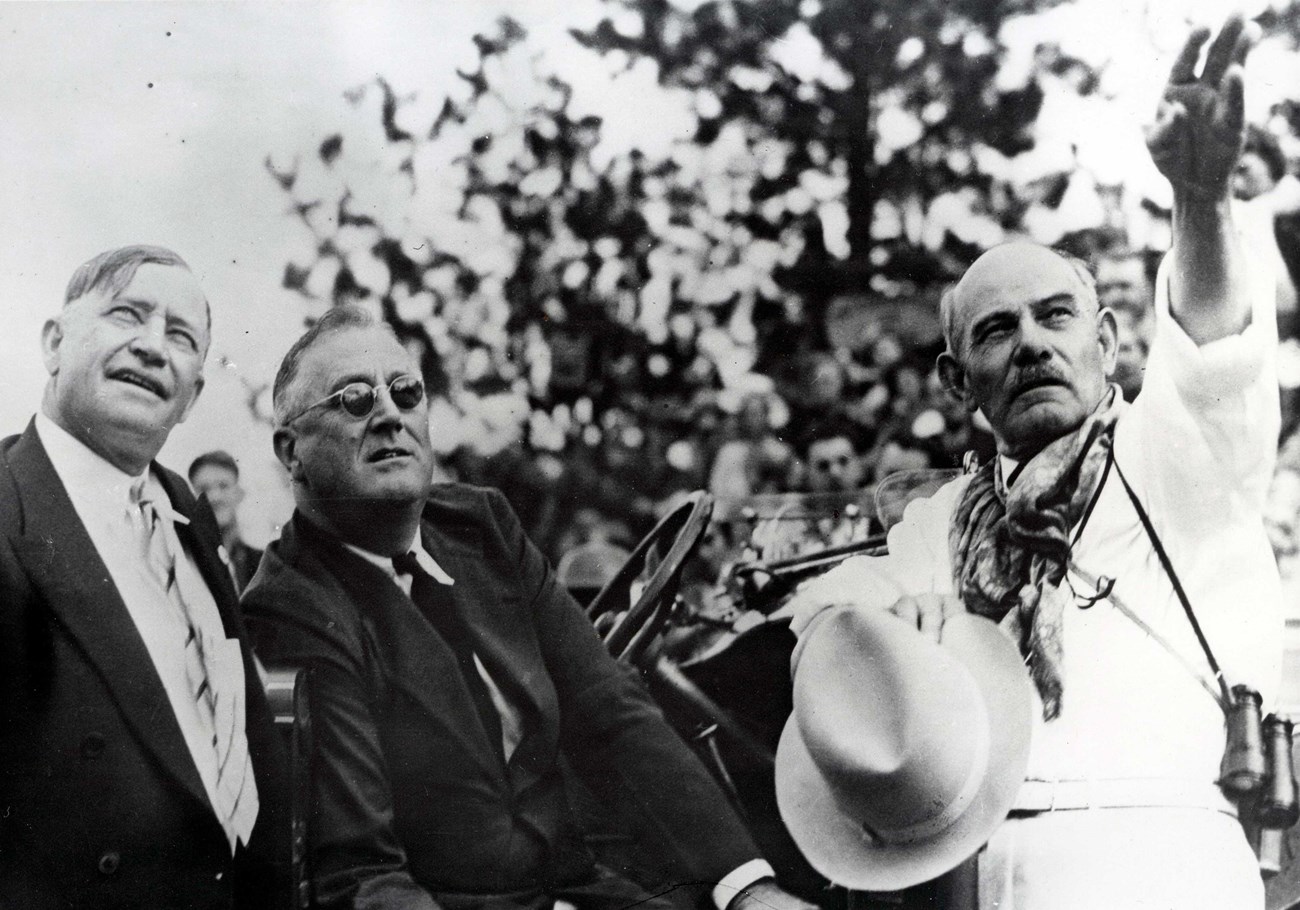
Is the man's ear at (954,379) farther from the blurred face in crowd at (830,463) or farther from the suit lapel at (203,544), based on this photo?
the suit lapel at (203,544)

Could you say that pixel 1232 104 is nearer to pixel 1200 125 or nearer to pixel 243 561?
pixel 1200 125

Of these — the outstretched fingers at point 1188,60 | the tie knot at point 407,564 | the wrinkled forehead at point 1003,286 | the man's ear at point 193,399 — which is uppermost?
the outstretched fingers at point 1188,60

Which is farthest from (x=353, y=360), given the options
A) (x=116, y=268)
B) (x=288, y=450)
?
(x=116, y=268)

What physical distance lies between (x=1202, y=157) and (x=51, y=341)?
3310mm

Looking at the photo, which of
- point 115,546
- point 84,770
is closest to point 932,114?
point 115,546

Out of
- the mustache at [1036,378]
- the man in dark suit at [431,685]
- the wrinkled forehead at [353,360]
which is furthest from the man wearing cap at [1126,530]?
the wrinkled forehead at [353,360]

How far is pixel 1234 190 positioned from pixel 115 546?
3.28 metres

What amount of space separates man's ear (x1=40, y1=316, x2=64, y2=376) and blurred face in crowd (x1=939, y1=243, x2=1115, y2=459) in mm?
2482

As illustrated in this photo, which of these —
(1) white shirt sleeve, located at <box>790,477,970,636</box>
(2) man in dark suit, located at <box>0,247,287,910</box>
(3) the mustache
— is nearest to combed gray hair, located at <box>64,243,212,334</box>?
(2) man in dark suit, located at <box>0,247,287,910</box>

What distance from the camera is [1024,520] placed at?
325 centimetres

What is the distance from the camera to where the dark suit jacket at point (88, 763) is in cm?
296

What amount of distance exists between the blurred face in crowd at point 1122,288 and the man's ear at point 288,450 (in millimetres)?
2302

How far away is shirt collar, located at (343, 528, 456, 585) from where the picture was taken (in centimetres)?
314

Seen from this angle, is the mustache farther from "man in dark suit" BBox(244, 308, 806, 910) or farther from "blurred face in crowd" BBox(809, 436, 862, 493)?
"man in dark suit" BBox(244, 308, 806, 910)
